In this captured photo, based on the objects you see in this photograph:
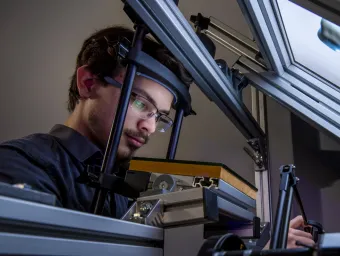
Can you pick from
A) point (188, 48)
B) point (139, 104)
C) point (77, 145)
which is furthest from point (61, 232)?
point (139, 104)

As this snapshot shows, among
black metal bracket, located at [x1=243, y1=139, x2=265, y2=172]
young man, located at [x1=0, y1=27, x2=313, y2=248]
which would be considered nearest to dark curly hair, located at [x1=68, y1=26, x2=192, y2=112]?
young man, located at [x1=0, y1=27, x2=313, y2=248]

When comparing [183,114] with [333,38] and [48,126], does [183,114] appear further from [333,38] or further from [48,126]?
[48,126]

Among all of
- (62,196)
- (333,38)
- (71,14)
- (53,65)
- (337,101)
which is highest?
(71,14)

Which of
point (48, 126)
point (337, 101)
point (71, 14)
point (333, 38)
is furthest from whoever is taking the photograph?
point (71, 14)

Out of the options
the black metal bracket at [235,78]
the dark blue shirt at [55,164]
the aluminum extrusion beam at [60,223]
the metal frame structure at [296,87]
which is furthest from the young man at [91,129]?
the aluminum extrusion beam at [60,223]

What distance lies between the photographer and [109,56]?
134cm

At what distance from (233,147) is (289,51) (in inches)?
23.4

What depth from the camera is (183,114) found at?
5.15 feet

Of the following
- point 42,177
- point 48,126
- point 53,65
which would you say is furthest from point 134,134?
point 53,65

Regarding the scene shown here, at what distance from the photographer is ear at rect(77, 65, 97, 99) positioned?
1405mm

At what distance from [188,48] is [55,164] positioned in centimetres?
50

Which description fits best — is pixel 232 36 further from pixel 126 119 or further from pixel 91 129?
pixel 91 129

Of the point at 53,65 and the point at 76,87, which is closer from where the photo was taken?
the point at 76,87

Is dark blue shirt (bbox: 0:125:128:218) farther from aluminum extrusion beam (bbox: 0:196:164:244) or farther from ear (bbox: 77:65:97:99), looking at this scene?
aluminum extrusion beam (bbox: 0:196:164:244)
